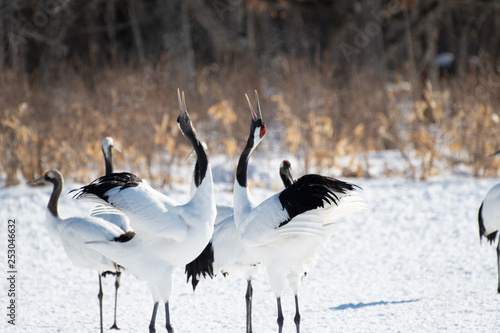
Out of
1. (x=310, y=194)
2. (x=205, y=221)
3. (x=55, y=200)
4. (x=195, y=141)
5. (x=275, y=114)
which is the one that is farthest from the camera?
(x=275, y=114)

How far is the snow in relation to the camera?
5.01 metres

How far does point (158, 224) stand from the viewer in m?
4.04

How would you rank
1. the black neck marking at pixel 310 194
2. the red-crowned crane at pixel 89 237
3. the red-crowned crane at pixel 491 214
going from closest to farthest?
the black neck marking at pixel 310 194
the red-crowned crane at pixel 89 237
the red-crowned crane at pixel 491 214

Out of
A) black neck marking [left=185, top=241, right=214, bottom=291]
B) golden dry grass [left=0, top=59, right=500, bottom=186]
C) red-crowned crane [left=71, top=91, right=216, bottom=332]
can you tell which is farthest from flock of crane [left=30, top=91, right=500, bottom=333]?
golden dry grass [left=0, top=59, right=500, bottom=186]

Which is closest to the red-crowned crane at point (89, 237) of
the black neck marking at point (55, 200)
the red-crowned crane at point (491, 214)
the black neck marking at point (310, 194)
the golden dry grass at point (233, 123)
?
the black neck marking at point (55, 200)

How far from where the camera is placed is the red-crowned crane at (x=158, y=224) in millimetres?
4066

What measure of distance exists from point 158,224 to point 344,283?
260 centimetres

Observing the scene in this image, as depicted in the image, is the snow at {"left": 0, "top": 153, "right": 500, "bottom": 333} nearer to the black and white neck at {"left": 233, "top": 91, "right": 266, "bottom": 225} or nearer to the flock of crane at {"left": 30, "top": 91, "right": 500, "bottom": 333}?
the flock of crane at {"left": 30, "top": 91, "right": 500, "bottom": 333}

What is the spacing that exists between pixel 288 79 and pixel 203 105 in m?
1.66

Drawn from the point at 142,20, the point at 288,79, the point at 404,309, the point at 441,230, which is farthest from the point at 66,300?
the point at 142,20

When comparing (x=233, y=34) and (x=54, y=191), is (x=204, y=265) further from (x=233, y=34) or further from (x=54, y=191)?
(x=233, y=34)

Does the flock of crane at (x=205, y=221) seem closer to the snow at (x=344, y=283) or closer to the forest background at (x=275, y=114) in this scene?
the snow at (x=344, y=283)

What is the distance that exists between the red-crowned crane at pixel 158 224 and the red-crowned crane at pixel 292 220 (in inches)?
12.6

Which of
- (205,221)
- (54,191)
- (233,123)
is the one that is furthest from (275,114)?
(205,221)
